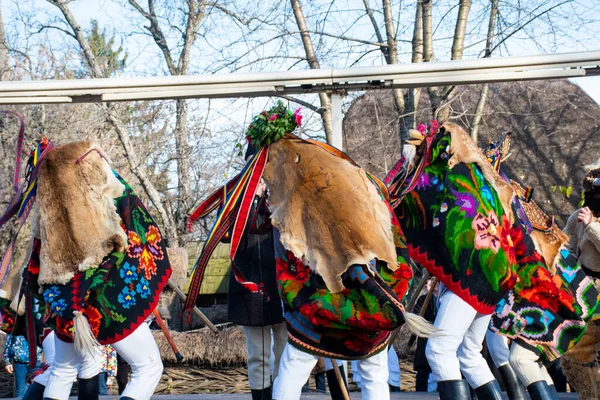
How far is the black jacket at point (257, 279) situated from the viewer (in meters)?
5.15

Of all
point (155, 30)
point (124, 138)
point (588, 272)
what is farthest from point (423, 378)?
point (155, 30)

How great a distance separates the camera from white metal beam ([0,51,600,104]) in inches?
221

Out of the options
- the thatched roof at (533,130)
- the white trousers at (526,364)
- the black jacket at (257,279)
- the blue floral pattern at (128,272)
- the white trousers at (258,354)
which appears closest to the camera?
the blue floral pattern at (128,272)

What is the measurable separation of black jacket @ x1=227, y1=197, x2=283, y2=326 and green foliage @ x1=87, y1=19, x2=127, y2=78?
22.7 feet

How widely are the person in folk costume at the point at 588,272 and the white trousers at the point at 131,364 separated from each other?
2702 millimetres

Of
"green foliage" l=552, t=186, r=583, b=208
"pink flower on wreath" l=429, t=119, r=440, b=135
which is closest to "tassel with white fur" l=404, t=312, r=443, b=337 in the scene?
"pink flower on wreath" l=429, t=119, r=440, b=135

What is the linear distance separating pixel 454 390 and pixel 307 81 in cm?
239

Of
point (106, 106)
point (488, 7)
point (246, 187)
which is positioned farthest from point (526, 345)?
point (106, 106)

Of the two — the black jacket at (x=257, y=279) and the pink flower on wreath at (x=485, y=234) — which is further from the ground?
the pink flower on wreath at (x=485, y=234)

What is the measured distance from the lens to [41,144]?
505cm

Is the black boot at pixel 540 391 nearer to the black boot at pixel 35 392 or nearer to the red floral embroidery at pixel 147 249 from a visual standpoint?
the red floral embroidery at pixel 147 249

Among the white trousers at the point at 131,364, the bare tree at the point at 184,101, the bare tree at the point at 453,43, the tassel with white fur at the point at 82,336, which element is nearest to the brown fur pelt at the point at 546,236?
the white trousers at the point at 131,364

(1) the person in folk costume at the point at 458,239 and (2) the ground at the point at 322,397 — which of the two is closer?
(1) the person in folk costume at the point at 458,239

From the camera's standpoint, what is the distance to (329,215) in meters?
4.08
